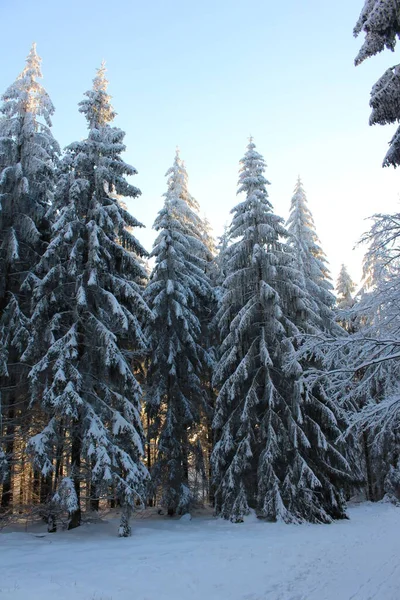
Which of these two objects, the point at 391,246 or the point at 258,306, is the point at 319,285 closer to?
the point at 258,306

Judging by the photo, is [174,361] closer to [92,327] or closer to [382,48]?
[92,327]

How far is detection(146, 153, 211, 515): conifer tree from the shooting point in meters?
18.0

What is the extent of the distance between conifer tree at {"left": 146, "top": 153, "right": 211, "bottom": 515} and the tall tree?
12.5 meters

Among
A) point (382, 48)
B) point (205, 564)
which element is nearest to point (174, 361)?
point (205, 564)

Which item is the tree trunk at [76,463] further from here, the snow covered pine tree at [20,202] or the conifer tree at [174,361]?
the conifer tree at [174,361]

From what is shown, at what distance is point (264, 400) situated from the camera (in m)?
18.0

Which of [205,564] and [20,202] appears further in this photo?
[20,202]

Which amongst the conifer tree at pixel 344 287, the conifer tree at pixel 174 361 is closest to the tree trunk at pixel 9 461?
the conifer tree at pixel 174 361

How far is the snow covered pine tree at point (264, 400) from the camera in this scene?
16125 millimetres

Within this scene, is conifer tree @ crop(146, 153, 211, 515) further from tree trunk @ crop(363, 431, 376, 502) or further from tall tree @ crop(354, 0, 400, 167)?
tree trunk @ crop(363, 431, 376, 502)

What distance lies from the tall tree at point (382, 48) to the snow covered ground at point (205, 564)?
25.8 feet

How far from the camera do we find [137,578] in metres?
8.16

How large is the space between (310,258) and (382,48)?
62.8ft

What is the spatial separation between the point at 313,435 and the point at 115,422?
329 inches
